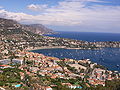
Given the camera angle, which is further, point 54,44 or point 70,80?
point 54,44

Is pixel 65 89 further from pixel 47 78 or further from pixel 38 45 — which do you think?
pixel 38 45

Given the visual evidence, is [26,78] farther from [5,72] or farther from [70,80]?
[70,80]

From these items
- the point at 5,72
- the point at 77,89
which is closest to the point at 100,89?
the point at 77,89

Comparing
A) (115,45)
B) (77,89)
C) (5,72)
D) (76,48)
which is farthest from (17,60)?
(115,45)

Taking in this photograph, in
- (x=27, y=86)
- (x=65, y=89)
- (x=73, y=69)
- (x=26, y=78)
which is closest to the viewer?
(x=65, y=89)

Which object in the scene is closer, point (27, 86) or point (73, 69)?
point (27, 86)

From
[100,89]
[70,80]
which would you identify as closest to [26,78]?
[70,80]

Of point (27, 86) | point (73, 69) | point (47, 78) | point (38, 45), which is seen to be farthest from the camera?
point (38, 45)

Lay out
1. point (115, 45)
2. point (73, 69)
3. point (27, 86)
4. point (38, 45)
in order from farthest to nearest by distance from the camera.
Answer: point (115, 45), point (38, 45), point (73, 69), point (27, 86)

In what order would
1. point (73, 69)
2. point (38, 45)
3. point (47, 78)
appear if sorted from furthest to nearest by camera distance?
point (38, 45), point (73, 69), point (47, 78)
